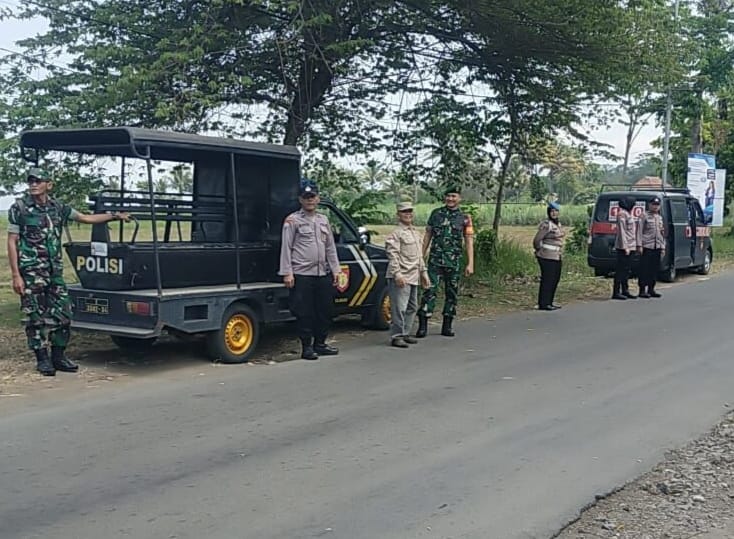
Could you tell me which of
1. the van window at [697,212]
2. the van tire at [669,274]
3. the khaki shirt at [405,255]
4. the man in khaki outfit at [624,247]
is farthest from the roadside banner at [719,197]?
the khaki shirt at [405,255]

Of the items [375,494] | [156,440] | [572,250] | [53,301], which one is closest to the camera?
[375,494]

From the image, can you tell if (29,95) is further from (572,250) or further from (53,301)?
(572,250)

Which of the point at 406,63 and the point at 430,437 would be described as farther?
the point at 406,63

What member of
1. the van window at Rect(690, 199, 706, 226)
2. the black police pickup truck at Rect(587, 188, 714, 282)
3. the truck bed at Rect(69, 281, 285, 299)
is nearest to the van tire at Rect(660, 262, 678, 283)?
the black police pickup truck at Rect(587, 188, 714, 282)

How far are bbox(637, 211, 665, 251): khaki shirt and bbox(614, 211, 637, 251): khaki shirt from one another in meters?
0.31

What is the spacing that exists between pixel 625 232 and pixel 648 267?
102cm

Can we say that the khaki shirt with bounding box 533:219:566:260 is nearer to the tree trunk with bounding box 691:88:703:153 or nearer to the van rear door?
the van rear door

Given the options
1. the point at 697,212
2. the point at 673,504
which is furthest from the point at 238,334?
the point at 697,212

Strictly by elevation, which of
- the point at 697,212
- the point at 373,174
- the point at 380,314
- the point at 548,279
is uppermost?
the point at 373,174

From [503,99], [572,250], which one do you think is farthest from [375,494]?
[572,250]

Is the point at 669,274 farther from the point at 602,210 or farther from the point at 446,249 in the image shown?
the point at 446,249

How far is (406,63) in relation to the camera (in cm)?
1495

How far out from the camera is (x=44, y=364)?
8555 millimetres

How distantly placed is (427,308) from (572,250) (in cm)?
1622
